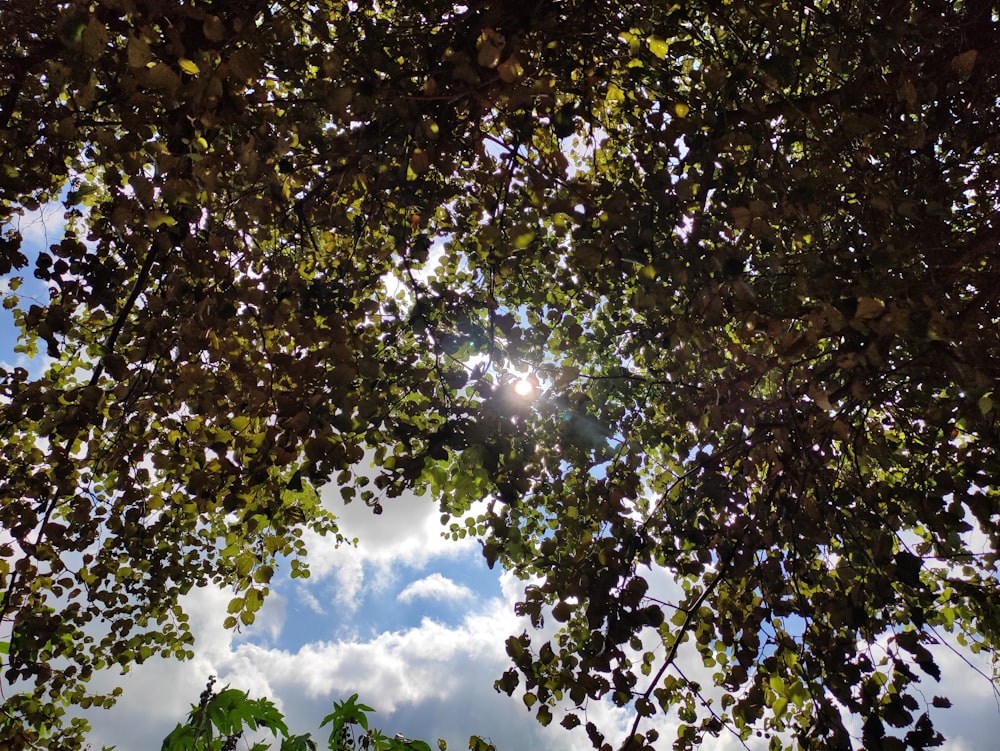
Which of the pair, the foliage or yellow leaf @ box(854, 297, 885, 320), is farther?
the foliage

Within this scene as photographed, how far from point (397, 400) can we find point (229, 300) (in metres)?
1.25

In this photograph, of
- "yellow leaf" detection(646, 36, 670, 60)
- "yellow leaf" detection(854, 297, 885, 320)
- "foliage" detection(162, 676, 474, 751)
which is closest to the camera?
"yellow leaf" detection(854, 297, 885, 320)

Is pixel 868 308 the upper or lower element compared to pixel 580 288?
lower

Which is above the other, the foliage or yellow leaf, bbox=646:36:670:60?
yellow leaf, bbox=646:36:670:60

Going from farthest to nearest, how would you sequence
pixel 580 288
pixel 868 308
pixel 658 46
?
1. pixel 580 288
2. pixel 658 46
3. pixel 868 308

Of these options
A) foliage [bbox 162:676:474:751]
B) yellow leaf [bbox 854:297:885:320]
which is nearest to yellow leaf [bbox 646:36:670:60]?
yellow leaf [bbox 854:297:885:320]

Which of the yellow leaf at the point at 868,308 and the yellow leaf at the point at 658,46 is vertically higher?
the yellow leaf at the point at 658,46

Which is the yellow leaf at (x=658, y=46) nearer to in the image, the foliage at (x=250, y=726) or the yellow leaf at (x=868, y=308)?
the yellow leaf at (x=868, y=308)

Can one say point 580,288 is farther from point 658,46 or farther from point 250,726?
point 250,726

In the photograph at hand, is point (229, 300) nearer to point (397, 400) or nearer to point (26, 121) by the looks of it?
point (397, 400)

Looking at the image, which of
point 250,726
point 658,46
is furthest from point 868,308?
point 250,726

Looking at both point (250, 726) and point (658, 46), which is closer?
point (658, 46)

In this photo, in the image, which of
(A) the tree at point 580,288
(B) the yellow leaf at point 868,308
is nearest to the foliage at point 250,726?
(A) the tree at point 580,288

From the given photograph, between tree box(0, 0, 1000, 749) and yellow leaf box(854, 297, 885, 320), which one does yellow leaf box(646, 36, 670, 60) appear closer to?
tree box(0, 0, 1000, 749)
